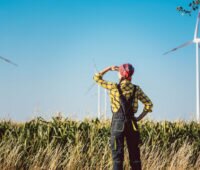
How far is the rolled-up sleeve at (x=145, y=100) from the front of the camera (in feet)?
27.1

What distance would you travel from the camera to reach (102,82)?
8367 mm

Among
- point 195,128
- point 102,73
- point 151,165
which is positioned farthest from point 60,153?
point 195,128

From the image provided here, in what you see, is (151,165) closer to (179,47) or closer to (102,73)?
(102,73)

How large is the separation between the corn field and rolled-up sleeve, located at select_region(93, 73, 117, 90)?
10.5 ft

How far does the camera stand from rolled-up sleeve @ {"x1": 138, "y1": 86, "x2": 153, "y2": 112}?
8250 millimetres

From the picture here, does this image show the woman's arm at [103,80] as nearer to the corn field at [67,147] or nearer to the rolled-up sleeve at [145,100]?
the rolled-up sleeve at [145,100]

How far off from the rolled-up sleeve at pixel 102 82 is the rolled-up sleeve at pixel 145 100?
0.49 meters

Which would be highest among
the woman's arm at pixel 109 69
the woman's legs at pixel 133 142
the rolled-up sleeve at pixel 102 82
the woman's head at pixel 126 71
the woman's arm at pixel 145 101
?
the woman's arm at pixel 109 69

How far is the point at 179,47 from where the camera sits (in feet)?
71.6

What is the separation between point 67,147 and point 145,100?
14.1 ft

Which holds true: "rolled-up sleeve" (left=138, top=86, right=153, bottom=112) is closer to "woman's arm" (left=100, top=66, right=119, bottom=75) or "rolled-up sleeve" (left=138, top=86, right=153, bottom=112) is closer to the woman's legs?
the woman's legs

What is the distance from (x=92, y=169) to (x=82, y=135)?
3.54ft

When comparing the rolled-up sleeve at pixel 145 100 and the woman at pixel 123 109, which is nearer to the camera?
the woman at pixel 123 109

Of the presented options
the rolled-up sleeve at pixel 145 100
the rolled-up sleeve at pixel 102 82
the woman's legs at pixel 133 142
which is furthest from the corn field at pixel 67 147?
the rolled-up sleeve at pixel 145 100
